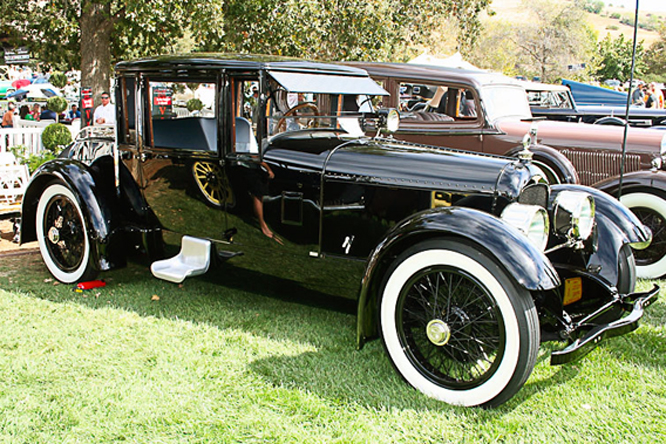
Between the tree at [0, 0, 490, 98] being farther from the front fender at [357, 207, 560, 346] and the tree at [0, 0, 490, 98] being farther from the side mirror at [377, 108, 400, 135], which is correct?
the front fender at [357, 207, 560, 346]

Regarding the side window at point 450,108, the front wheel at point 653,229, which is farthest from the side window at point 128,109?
the front wheel at point 653,229

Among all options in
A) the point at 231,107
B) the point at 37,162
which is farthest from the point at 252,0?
the point at 231,107

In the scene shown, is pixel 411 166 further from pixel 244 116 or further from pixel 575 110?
pixel 575 110

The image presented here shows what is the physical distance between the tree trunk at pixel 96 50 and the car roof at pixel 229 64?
10054 mm

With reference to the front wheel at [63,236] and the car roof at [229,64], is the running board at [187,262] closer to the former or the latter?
the front wheel at [63,236]

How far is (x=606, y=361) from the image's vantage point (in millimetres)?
3387

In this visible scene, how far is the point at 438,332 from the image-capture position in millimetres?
2895

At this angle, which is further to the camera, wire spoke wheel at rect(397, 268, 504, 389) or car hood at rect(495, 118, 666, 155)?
car hood at rect(495, 118, 666, 155)

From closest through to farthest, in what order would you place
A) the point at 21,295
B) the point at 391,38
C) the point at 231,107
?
the point at 231,107 → the point at 21,295 → the point at 391,38

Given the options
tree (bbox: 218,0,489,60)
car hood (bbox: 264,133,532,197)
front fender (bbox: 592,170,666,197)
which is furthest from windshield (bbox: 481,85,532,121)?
tree (bbox: 218,0,489,60)

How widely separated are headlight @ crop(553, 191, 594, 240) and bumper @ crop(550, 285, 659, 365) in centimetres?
45

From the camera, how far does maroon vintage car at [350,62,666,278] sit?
262 inches

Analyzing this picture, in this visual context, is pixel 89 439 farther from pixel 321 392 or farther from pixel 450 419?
pixel 450 419

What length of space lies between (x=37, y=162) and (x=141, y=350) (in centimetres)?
438
